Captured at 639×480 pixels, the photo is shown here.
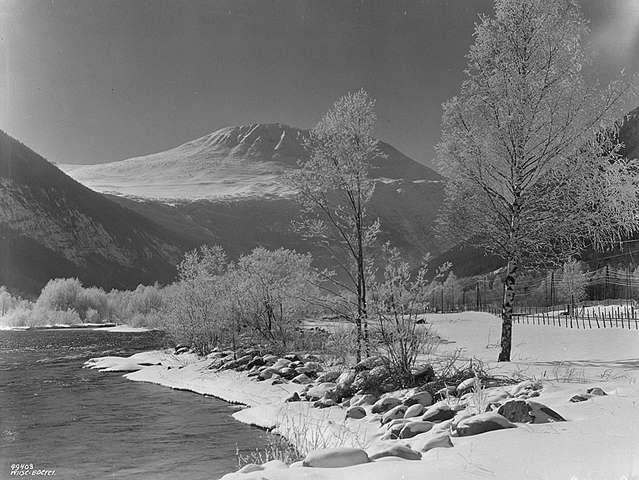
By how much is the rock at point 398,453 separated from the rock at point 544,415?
7.00 ft

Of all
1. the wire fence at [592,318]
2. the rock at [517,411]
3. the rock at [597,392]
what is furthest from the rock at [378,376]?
the wire fence at [592,318]

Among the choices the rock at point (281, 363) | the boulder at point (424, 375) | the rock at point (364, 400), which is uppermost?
the boulder at point (424, 375)

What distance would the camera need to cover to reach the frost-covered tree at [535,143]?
1522cm

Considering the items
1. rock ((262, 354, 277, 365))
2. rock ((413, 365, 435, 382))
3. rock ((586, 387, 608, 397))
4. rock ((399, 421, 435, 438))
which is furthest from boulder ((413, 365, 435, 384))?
rock ((262, 354, 277, 365))

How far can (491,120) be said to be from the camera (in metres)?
16.4

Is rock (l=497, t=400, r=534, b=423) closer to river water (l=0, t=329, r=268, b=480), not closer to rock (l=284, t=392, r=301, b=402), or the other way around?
river water (l=0, t=329, r=268, b=480)

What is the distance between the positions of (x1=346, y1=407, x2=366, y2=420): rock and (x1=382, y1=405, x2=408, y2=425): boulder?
5.06ft

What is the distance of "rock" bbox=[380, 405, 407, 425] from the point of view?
1241cm

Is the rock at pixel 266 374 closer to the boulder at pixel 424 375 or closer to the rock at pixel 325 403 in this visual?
the rock at pixel 325 403

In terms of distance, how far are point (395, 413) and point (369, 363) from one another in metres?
4.49

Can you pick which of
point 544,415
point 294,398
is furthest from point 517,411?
point 294,398

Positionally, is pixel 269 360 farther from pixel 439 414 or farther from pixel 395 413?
pixel 439 414

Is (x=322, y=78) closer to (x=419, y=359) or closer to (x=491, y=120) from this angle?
(x=491, y=120)

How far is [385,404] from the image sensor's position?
13711mm
